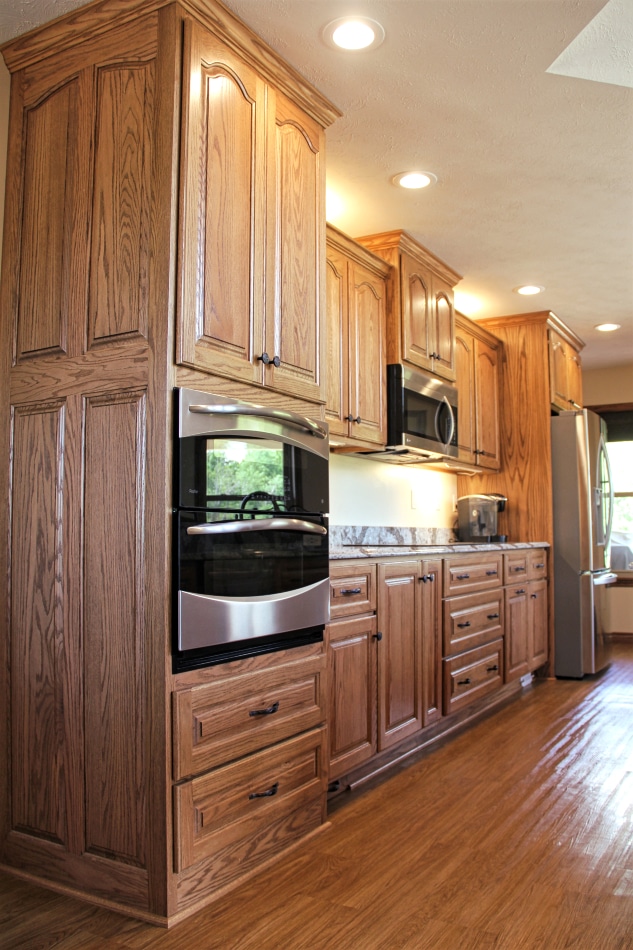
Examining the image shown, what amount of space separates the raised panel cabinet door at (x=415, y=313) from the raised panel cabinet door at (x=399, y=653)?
121cm

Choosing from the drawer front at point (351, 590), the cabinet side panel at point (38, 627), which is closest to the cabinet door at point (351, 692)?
the drawer front at point (351, 590)

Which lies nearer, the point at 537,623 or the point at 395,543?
the point at 395,543

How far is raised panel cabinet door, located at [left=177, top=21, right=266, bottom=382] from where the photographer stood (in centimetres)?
209

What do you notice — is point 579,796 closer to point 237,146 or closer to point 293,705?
point 293,705

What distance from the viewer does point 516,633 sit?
4.59 meters

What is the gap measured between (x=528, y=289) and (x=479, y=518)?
1.47 meters

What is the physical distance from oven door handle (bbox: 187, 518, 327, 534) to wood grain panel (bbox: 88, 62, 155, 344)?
53 cm

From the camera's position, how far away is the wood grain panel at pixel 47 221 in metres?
2.26

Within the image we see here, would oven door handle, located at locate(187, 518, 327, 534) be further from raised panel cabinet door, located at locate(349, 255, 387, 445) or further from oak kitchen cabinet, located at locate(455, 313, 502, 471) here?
oak kitchen cabinet, located at locate(455, 313, 502, 471)

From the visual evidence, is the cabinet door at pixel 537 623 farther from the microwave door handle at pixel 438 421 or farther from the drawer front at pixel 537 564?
the microwave door handle at pixel 438 421

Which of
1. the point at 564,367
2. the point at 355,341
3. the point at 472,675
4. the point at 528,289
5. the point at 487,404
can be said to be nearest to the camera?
the point at 355,341

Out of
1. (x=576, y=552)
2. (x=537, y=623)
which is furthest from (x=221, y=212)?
(x=576, y=552)

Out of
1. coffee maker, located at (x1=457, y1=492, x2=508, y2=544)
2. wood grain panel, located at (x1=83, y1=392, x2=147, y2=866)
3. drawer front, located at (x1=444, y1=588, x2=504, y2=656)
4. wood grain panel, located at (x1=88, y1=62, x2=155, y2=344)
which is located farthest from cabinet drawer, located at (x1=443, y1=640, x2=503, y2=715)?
wood grain panel, located at (x1=88, y1=62, x2=155, y2=344)

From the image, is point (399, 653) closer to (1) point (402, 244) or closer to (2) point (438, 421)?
(2) point (438, 421)
